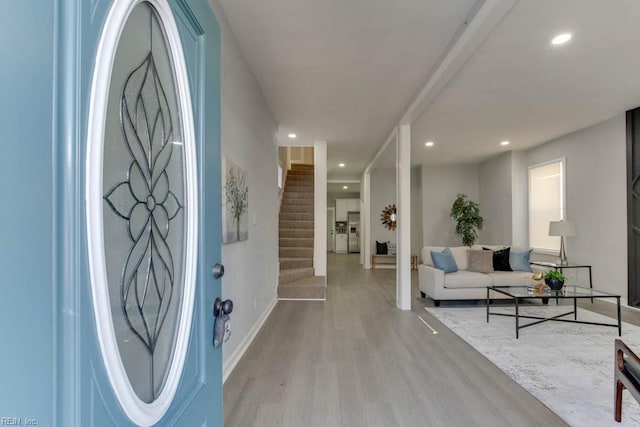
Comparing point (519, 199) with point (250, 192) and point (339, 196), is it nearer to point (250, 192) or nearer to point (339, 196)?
point (250, 192)

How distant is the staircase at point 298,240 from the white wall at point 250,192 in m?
0.59

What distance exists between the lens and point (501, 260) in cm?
530

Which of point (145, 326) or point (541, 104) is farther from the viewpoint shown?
point (541, 104)

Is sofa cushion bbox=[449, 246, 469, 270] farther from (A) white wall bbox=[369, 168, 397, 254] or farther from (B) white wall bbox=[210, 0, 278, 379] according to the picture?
(A) white wall bbox=[369, 168, 397, 254]

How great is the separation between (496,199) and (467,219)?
2.60ft

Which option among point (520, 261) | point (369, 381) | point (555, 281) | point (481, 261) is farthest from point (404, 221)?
point (369, 381)

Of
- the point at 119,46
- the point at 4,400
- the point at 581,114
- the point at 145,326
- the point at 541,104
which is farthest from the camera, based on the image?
the point at 581,114

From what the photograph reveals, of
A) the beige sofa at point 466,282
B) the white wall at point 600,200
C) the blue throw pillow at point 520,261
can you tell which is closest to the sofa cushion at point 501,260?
the blue throw pillow at point 520,261

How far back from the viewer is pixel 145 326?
2.75ft

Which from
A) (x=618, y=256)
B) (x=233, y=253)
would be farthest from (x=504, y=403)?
(x=618, y=256)

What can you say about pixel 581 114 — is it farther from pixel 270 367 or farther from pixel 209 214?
pixel 209 214

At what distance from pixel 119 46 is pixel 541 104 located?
16.6 ft

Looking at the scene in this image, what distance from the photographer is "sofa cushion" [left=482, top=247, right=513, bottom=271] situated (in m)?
Answer: 5.24

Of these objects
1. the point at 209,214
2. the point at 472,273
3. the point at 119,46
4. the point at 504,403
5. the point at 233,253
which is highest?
the point at 119,46
